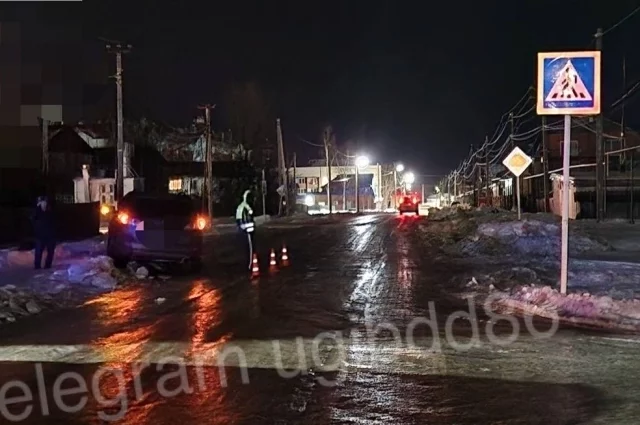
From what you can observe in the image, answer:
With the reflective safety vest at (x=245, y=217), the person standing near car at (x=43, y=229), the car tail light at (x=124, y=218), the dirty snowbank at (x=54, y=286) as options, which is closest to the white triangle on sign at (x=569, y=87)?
the reflective safety vest at (x=245, y=217)

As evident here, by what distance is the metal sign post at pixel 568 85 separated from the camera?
11773 millimetres

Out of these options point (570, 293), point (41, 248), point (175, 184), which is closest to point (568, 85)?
point (570, 293)

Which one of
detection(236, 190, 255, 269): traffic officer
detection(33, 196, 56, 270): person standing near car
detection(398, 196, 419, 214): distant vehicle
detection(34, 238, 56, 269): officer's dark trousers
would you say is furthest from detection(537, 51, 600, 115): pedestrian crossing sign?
detection(398, 196, 419, 214): distant vehicle

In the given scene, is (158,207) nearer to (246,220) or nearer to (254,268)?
(246,220)

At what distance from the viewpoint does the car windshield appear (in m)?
17.1

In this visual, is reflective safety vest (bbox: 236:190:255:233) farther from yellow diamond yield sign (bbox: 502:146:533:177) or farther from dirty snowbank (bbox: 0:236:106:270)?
yellow diamond yield sign (bbox: 502:146:533:177)

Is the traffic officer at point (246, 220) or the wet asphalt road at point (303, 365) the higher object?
the traffic officer at point (246, 220)

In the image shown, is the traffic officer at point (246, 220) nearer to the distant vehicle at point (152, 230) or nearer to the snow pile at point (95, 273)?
the distant vehicle at point (152, 230)

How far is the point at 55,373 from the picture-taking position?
25.3ft

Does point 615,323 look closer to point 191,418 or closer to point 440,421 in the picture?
point 440,421

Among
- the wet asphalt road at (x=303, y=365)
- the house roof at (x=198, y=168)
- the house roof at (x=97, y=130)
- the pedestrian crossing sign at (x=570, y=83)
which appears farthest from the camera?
the house roof at (x=198, y=168)

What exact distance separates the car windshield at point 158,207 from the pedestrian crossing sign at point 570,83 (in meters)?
9.00

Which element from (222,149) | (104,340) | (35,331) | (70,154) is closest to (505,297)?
(104,340)

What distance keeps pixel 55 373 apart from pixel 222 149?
7219cm
